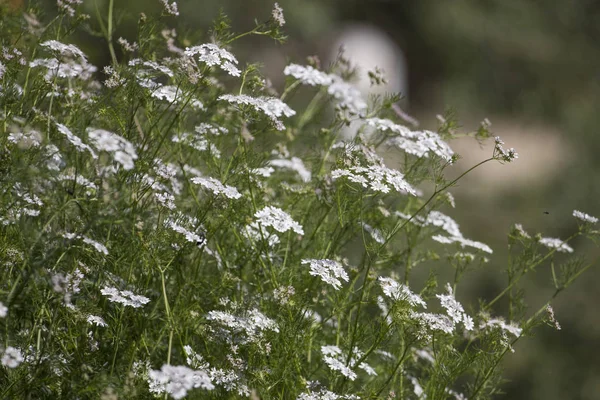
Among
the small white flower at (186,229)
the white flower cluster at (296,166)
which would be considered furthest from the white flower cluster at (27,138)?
the white flower cluster at (296,166)

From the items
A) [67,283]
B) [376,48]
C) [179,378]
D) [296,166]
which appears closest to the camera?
[179,378]

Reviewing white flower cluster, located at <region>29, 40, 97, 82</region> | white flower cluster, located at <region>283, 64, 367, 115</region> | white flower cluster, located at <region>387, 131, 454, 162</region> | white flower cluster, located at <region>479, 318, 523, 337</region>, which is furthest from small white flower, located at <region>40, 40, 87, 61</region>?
white flower cluster, located at <region>479, 318, 523, 337</region>

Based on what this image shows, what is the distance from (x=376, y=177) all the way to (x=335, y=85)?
0.75m

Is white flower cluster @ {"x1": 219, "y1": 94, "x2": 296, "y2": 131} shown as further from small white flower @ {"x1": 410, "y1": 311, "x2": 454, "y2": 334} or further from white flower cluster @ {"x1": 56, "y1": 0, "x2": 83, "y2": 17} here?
small white flower @ {"x1": 410, "y1": 311, "x2": 454, "y2": 334}

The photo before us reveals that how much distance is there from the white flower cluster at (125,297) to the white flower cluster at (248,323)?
183 millimetres

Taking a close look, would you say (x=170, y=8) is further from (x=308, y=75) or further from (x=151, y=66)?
(x=308, y=75)

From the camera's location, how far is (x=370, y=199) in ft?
7.18

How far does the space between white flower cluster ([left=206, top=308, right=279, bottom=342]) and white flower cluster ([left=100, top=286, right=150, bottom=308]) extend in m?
0.18

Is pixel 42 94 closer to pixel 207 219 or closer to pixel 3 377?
pixel 207 219

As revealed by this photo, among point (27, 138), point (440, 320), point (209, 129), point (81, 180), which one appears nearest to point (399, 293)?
point (440, 320)

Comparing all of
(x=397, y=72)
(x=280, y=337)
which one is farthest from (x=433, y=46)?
(x=280, y=337)

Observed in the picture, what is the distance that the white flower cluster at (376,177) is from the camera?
5.68ft

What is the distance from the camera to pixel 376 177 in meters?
1.79

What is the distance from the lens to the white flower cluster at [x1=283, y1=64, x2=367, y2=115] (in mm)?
2262
